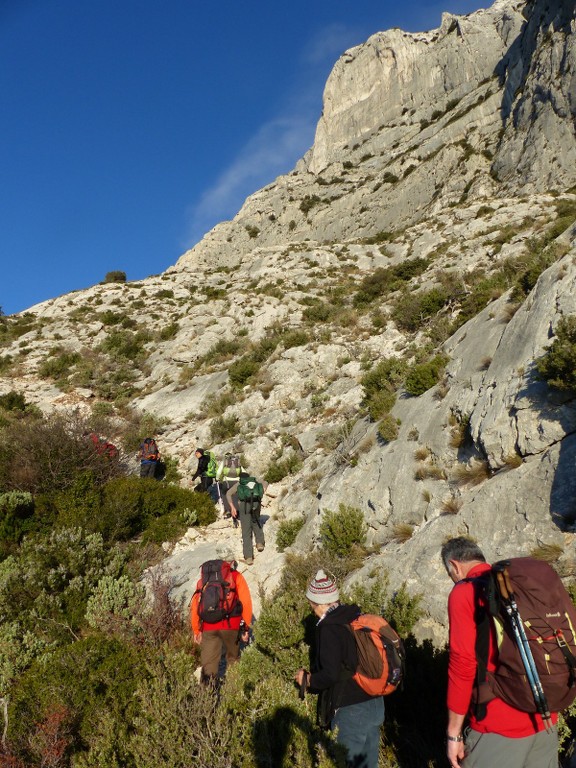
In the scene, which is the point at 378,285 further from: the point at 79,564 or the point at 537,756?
the point at 537,756

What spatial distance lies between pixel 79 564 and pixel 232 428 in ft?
25.7

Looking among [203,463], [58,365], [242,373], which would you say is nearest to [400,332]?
[242,373]

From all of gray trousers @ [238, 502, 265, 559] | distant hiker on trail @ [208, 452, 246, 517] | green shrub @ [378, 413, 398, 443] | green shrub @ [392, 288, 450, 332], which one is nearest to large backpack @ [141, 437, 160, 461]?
distant hiker on trail @ [208, 452, 246, 517]

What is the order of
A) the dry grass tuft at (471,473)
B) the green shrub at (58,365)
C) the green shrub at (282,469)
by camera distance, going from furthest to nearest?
the green shrub at (58,365) → the green shrub at (282,469) → the dry grass tuft at (471,473)

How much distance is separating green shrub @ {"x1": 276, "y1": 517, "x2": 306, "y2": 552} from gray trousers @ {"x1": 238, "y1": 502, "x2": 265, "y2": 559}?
41 cm

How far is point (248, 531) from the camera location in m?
8.56

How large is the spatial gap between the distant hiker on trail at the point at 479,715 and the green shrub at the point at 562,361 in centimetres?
417

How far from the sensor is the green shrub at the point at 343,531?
288 inches

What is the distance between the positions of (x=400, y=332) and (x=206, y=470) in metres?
10.7

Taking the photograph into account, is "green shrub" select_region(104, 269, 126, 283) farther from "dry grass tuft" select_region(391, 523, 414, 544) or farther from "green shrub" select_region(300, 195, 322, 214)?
"dry grass tuft" select_region(391, 523, 414, 544)

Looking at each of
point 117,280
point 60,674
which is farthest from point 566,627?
point 117,280

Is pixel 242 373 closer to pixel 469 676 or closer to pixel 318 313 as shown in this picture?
pixel 318 313

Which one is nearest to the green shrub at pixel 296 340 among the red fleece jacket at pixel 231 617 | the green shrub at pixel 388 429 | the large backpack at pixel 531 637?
the green shrub at pixel 388 429

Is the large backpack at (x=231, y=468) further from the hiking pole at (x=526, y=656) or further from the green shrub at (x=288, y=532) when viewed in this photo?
the hiking pole at (x=526, y=656)
